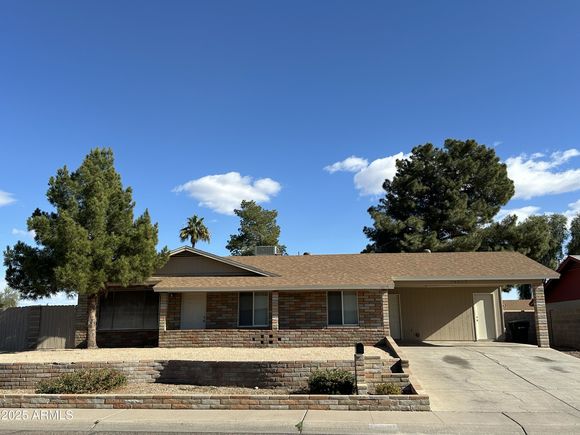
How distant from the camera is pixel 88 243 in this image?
16.9 meters

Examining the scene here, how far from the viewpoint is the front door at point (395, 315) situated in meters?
20.5

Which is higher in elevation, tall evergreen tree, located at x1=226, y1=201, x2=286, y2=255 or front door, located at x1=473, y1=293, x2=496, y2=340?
tall evergreen tree, located at x1=226, y1=201, x2=286, y2=255

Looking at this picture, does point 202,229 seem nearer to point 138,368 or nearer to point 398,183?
point 398,183

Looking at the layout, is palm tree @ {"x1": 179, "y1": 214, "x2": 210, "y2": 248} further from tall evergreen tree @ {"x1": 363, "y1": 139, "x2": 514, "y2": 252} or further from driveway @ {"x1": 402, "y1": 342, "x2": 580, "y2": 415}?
driveway @ {"x1": 402, "y1": 342, "x2": 580, "y2": 415}

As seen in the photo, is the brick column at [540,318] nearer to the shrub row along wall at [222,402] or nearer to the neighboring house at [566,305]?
the neighboring house at [566,305]

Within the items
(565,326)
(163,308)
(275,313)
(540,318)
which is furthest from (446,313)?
(163,308)

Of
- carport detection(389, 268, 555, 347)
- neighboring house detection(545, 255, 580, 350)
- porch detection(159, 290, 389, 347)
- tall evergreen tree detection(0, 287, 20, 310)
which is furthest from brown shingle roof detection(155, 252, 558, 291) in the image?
tall evergreen tree detection(0, 287, 20, 310)

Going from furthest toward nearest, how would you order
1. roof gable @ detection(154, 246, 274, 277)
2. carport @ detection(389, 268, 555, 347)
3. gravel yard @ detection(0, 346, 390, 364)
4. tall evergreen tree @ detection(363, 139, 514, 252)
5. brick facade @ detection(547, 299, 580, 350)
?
tall evergreen tree @ detection(363, 139, 514, 252)
carport @ detection(389, 268, 555, 347)
roof gable @ detection(154, 246, 274, 277)
brick facade @ detection(547, 299, 580, 350)
gravel yard @ detection(0, 346, 390, 364)

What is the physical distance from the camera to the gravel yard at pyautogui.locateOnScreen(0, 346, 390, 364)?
45.7 ft

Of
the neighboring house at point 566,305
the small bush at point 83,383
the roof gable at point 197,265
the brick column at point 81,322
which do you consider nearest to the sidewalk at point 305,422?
the small bush at point 83,383

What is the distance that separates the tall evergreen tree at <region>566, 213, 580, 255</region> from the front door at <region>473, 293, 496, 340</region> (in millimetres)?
27027

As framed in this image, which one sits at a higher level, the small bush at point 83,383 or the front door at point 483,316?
the front door at point 483,316

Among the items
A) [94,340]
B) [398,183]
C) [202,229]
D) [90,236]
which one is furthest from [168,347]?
[202,229]

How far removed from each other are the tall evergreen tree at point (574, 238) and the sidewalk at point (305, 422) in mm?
38623
